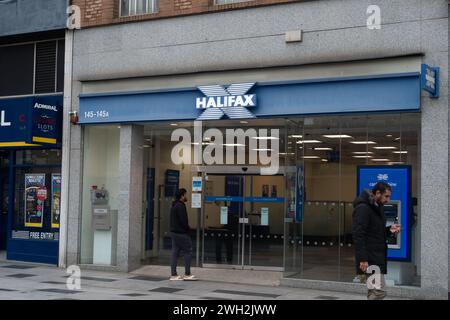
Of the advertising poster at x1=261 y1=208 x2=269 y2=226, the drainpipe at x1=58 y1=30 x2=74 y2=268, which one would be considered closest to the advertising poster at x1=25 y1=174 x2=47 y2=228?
the drainpipe at x1=58 y1=30 x2=74 y2=268

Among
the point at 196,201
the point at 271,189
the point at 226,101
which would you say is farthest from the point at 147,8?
the point at 271,189

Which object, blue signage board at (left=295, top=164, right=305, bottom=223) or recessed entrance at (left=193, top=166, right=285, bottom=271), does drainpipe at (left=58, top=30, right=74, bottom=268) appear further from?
blue signage board at (left=295, top=164, right=305, bottom=223)

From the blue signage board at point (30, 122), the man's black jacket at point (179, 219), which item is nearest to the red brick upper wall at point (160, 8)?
the blue signage board at point (30, 122)

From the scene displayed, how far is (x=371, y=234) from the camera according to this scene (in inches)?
330

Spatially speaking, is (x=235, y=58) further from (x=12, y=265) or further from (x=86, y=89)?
(x=12, y=265)

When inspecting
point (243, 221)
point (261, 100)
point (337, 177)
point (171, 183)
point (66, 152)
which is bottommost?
point (243, 221)

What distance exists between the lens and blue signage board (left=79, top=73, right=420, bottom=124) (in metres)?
11.6

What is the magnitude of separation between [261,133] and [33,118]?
17.5ft

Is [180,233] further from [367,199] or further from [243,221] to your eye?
[367,199]

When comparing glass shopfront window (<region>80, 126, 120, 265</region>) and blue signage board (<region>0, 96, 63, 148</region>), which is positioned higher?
blue signage board (<region>0, 96, 63, 148</region>)

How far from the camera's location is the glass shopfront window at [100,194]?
15.0 m

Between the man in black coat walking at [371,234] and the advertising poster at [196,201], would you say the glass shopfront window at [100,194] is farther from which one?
the man in black coat walking at [371,234]

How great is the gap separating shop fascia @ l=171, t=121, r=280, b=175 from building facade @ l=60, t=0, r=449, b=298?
0.03 m

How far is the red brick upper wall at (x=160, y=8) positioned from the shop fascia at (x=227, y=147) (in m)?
2.54
